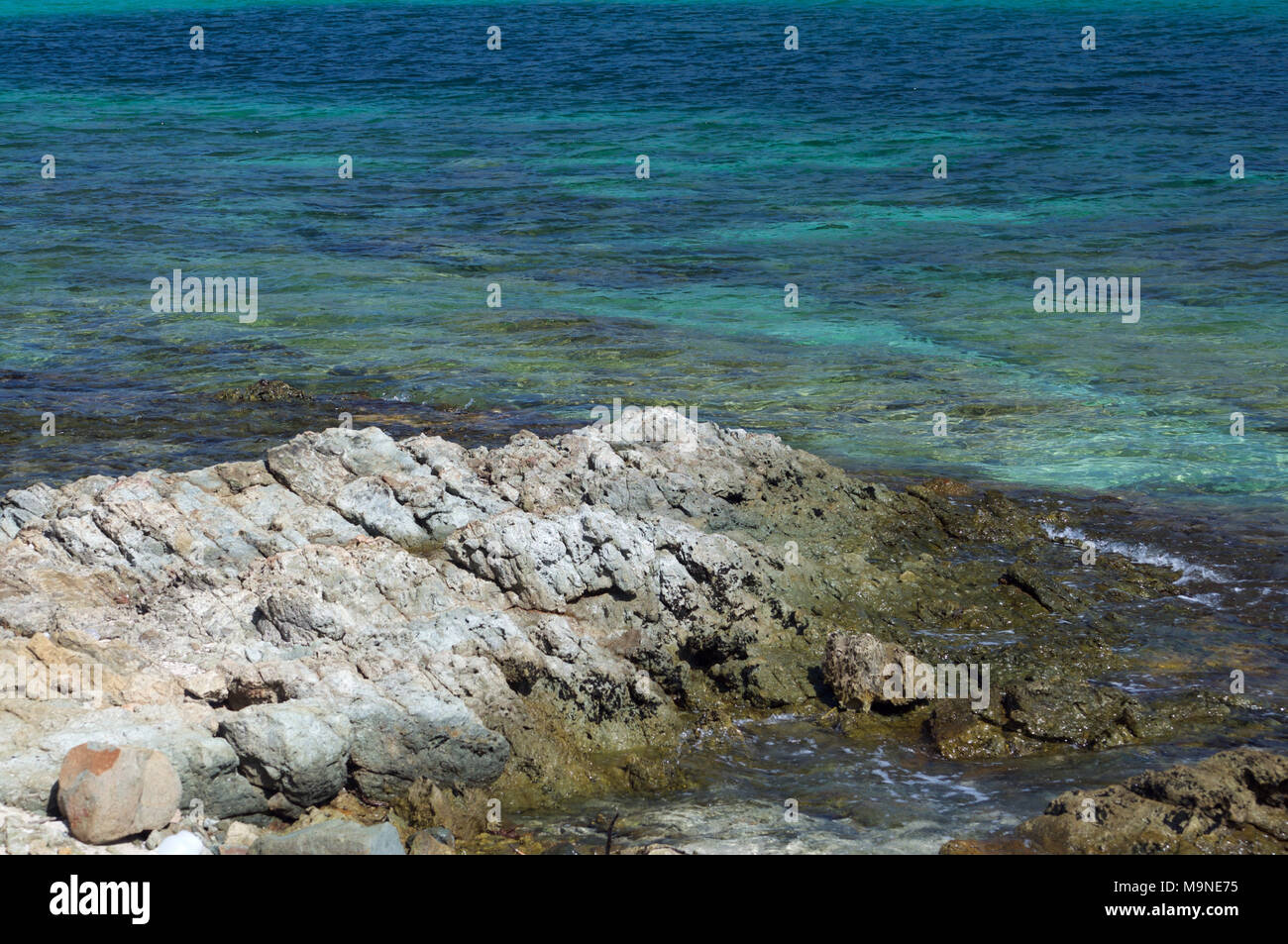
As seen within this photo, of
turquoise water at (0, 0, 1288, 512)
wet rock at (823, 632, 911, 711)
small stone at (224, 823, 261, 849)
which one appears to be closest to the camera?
small stone at (224, 823, 261, 849)

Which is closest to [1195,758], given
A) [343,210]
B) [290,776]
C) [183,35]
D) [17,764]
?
[290,776]

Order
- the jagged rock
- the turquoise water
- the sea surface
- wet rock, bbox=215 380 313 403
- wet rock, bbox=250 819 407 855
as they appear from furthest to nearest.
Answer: wet rock, bbox=215 380 313 403 → the turquoise water → the sea surface → the jagged rock → wet rock, bbox=250 819 407 855

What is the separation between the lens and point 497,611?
7465 mm

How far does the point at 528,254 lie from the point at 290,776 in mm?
15643

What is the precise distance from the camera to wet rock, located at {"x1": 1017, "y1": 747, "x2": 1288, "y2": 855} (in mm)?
5879

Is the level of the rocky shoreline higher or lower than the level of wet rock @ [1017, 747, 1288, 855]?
higher

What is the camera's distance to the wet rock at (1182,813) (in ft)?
19.3

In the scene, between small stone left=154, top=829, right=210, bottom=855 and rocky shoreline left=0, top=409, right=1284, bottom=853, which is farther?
rocky shoreline left=0, top=409, right=1284, bottom=853

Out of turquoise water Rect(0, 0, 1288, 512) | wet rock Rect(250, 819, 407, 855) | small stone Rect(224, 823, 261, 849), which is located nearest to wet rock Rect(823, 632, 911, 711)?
wet rock Rect(250, 819, 407, 855)

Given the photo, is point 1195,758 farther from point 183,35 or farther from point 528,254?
point 183,35

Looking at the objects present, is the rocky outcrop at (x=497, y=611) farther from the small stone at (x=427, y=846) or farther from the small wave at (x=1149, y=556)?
the small stone at (x=427, y=846)

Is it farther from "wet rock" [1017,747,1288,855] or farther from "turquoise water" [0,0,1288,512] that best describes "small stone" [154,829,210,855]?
"turquoise water" [0,0,1288,512]

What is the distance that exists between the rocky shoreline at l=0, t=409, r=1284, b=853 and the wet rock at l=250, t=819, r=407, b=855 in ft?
0.07

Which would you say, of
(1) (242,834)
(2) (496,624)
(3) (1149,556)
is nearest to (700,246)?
(3) (1149,556)
